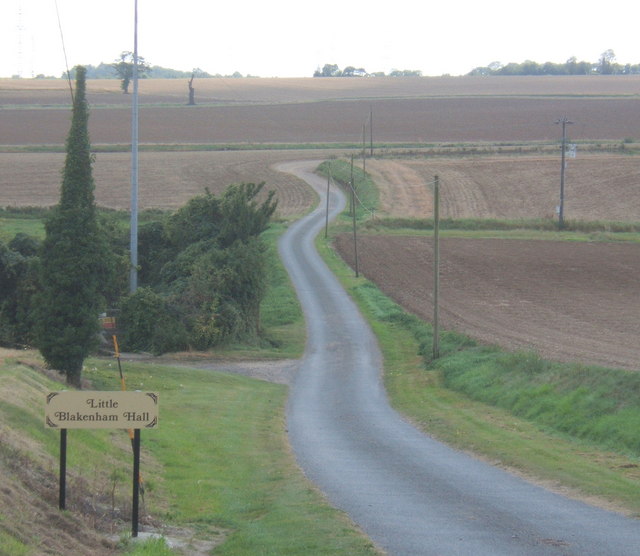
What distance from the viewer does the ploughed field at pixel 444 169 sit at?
46656 mm

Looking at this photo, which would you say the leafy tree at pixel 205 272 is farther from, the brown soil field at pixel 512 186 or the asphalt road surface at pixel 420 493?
the brown soil field at pixel 512 186

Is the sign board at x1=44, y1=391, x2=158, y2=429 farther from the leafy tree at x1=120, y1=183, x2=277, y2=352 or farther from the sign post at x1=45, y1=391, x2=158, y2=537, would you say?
the leafy tree at x1=120, y1=183, x2=277, y2=352

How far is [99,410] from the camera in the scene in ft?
36.3

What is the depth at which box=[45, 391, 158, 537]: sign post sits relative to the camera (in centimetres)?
1103

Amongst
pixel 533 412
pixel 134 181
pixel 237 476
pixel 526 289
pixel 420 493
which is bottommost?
pixel 526 289

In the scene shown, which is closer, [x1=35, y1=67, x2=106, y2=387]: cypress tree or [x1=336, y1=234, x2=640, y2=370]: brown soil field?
[x1=35, y1=67, x2=106, y2=387]: cypress tree

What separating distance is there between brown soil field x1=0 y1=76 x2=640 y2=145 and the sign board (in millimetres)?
103447

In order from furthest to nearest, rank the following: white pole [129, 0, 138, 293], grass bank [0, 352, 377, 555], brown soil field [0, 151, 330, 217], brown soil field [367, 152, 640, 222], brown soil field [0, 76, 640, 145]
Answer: brown soil field [0, 76, 640, 145]
brown soil field [0, 151, 330, 217]
brown soil field [367, 152, 640, 222]
white pole [129, 0, 138, 293]
grass bank [0, 352, 377, 555]

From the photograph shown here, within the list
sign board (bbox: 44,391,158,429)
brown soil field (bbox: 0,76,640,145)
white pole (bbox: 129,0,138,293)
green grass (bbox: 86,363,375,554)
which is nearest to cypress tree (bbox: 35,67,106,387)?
green grass (bbox: 86,363,375,554)

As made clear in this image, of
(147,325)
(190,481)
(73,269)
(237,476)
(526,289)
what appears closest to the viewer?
(190,481)

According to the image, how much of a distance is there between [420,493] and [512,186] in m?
78.1

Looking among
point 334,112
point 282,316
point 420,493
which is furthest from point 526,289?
point 334,112

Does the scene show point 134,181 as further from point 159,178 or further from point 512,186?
point 512,186

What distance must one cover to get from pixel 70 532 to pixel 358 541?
124 inches
